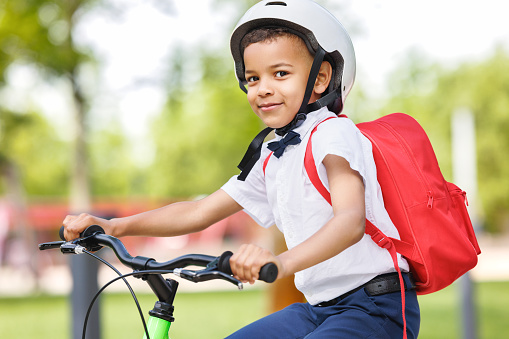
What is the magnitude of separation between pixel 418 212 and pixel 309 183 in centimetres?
37

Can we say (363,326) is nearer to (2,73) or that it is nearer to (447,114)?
(2,73)

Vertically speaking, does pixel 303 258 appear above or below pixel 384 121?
below

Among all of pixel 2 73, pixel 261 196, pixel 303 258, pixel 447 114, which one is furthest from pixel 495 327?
pixel 447 114

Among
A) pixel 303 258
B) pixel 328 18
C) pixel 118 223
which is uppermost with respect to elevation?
pixel 328 18

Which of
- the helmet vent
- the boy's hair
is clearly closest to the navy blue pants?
the boy's hair

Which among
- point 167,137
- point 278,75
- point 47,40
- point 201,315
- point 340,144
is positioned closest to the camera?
point 340,144

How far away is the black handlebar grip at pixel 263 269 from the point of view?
157 centimetres

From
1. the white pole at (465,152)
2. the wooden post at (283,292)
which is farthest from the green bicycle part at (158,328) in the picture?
the white pole at (465,152)

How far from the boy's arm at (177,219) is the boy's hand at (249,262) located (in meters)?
0.90

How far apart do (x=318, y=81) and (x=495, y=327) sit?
23.1 feet

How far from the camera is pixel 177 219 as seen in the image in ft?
8.16

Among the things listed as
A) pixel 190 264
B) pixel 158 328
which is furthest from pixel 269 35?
pixel 158 328

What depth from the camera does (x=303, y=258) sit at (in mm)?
1741

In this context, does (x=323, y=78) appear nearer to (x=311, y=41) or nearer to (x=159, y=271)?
(x=311, y=41)
